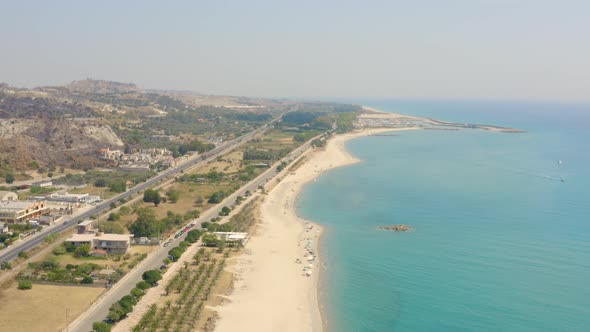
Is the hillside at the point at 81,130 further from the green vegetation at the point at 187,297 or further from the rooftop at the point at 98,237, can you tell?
the green vegetation at the point at 187,297

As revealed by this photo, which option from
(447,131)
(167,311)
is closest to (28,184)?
(167,311)

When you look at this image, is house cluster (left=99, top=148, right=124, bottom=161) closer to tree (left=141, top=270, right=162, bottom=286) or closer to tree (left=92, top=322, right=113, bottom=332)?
tree (left=141, top=270, right=162, bottom=286)

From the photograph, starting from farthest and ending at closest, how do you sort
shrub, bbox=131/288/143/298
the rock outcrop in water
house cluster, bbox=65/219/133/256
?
the rock outcrop in water < house cluster, bbox=65/219/133/256 < shrub, bbox=131/288/143/298

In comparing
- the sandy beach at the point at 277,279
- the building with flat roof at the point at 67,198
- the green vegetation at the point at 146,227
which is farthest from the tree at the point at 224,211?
the building with flat roof at the point at 67,198

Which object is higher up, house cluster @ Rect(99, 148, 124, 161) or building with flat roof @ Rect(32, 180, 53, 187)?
house cluster @ Rect(99, 148, 124, 161)

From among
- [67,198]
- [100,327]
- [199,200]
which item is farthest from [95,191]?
[100,327]

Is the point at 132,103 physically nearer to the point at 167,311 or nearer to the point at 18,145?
the point at 18,145

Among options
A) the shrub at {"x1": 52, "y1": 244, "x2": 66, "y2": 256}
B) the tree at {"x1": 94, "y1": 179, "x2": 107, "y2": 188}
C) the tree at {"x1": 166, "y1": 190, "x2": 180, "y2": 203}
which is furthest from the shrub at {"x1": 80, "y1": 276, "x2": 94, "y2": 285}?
the tree at {"x1": 94, "y1": 179, "x2": 107, "y2": 188}
